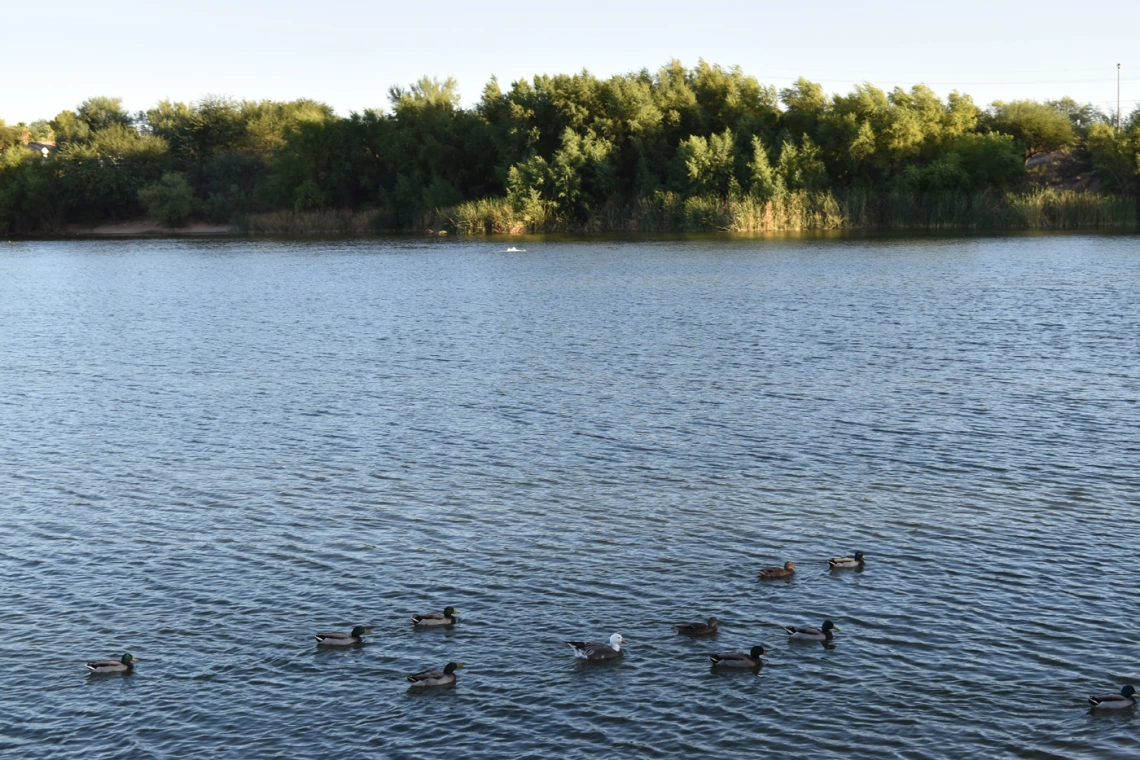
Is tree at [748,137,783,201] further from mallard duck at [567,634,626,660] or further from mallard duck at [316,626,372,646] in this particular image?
mallard duck at [316,626,372,646]

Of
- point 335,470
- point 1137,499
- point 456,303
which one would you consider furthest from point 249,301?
point 1137,499

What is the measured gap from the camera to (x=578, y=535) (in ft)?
64.2

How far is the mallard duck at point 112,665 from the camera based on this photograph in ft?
48.0

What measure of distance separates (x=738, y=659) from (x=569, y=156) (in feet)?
285

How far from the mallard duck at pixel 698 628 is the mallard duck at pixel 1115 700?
4.66 metres

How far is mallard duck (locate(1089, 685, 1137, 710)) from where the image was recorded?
13031 mm

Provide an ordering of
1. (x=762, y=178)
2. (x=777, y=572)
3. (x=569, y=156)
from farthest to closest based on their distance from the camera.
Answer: (x=569, y=156)
(x=762, y=178)
(x=777, y=572)

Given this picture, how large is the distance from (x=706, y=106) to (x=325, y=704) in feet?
315

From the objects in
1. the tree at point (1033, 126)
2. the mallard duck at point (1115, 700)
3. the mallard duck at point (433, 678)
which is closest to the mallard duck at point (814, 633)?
the mallard duck at point (1115, 700)

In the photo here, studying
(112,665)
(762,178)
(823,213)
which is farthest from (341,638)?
(823,213)

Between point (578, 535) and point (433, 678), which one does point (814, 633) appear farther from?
point (578, 535)

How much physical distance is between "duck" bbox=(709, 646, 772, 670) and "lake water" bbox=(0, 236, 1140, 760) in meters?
0.19

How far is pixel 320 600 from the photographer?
17.0 metres

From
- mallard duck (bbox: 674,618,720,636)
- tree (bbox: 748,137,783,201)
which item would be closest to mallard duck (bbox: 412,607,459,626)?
mallard duck (bbox: 674,618,720,636)
